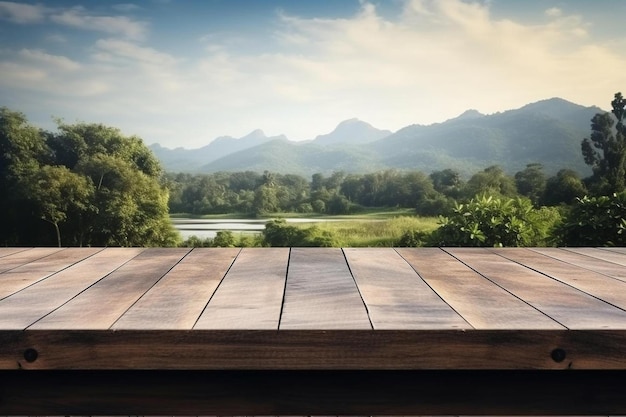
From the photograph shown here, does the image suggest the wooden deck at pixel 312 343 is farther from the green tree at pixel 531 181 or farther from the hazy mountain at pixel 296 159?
the hazy mountain at pixel 296 159

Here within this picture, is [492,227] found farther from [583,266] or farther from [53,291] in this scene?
[53,291]

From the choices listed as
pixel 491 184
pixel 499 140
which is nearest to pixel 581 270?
pixel 491 184

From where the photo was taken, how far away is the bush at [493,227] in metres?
5.18

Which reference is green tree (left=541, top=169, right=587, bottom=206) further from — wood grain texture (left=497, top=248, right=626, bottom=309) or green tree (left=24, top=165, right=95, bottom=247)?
green tree (left=24, top=165, right=95, bottom=247)

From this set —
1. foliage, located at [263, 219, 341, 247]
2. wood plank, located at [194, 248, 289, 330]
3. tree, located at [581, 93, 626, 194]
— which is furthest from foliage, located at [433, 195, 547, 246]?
wood plank, located at [194, 248, 289, 330]

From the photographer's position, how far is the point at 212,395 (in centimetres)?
117

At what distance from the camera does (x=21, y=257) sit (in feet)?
6.48

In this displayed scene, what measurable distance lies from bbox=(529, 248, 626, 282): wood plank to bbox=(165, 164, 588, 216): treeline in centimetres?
469

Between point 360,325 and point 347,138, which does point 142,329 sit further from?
point 347,138

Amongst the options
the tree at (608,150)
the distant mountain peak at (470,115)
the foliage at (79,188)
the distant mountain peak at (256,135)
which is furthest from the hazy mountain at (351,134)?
the tree at (608,150)

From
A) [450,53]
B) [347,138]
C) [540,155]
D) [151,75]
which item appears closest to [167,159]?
[151,75]

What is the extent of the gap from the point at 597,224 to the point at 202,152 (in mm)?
4883

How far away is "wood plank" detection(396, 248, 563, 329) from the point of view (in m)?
1.09

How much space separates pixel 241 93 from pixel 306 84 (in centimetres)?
89
